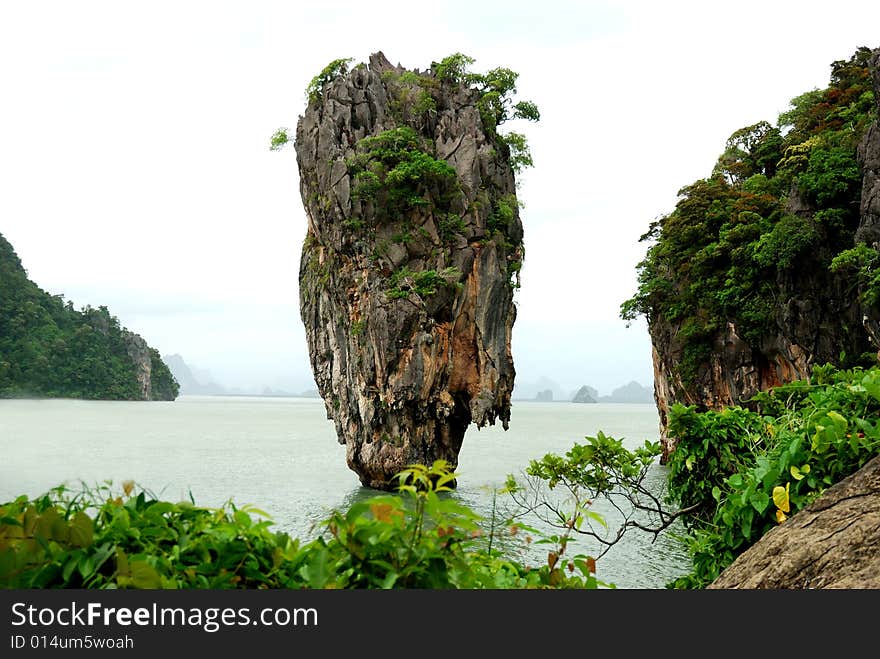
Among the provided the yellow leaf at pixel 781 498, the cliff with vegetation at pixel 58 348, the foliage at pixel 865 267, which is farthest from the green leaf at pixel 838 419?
the cliff with vegetation at pixel 58 348

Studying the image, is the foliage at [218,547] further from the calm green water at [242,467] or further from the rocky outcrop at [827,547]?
the calm green water at [242,467]

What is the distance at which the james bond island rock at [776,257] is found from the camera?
19.2 metres

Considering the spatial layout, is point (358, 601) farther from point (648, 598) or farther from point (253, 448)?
point (253, 448)

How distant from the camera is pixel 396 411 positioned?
22.8 meters

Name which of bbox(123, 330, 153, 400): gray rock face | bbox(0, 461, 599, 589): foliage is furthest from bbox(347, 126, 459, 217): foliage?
bbox(123, 330, 153, 400): gray rock face

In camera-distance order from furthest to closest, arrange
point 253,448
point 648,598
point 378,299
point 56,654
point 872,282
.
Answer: point 253,448 → point 378,299 → point 872,282 → point 648,598 → point 56,654

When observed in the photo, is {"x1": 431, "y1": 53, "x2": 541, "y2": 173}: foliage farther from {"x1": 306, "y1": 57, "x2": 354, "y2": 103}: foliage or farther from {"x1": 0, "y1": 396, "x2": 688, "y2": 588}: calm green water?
{"x1": 0, "y1": 396, "x2": 688, "y2": 588}: calm green water

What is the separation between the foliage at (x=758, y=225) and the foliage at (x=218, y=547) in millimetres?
21130

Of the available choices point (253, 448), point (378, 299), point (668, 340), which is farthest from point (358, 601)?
point (253, 448)

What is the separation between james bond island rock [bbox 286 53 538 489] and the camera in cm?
2203

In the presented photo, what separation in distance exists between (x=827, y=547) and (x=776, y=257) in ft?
66.8

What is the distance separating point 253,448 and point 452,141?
32.2m

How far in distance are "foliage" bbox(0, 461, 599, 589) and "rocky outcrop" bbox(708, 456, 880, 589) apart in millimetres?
1623

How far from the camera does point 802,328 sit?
20.4m
